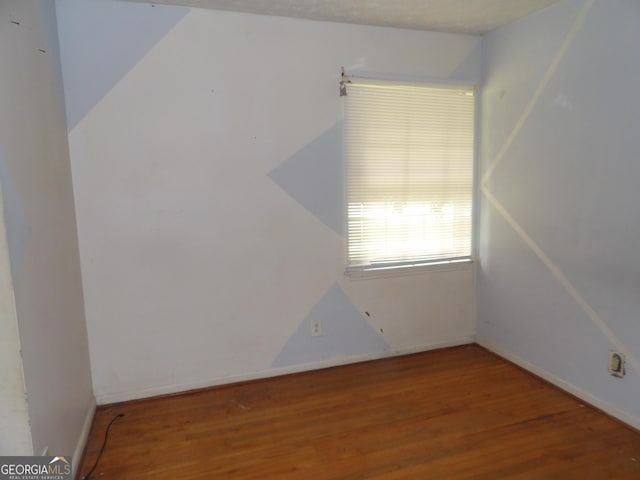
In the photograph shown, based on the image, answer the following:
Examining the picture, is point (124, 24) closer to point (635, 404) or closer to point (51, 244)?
point (51, 244)

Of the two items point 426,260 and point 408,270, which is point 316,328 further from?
point 426,260

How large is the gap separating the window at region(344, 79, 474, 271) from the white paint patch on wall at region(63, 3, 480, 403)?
0.16 m

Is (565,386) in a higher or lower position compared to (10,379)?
lower

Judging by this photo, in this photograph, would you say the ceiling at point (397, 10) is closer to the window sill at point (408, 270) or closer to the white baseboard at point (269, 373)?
the window sill at point (408, 270)

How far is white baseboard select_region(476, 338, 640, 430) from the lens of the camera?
230 cm

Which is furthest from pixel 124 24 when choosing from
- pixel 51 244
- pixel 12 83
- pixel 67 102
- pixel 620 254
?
pixel 620 254

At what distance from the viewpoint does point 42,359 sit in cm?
167

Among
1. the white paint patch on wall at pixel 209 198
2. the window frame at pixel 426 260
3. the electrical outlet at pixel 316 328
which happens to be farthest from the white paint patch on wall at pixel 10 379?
the window frame at pixel 426 260

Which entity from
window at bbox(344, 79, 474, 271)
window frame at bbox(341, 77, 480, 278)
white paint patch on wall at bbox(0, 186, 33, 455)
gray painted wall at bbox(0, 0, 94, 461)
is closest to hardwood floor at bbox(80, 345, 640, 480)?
gray painted wall at bbox(0, 0, 94, 461)

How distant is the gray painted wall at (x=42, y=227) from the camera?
1.51 meters

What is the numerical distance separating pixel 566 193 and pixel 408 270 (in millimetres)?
1214

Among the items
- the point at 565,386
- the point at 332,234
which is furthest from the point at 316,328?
the point at 565,386

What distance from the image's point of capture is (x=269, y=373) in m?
2.94

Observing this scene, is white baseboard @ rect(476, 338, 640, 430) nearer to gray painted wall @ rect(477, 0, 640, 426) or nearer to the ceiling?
gray painted wall @ rect(477, 0, 640, 426)
